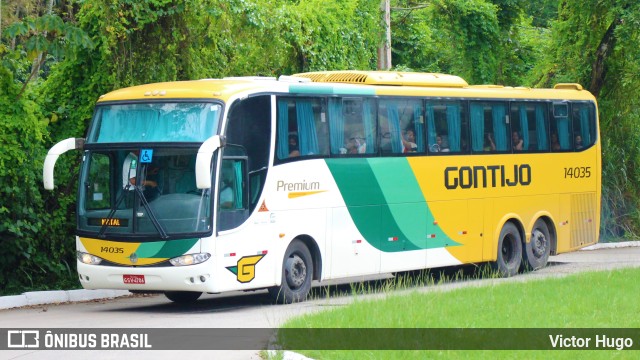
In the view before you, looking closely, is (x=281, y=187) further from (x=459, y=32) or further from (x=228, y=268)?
(x=459, y=32)

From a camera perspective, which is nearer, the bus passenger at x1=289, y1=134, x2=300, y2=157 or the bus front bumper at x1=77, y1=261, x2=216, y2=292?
the bus front bumper at x1=77, y1=261, x2=216, y2=292

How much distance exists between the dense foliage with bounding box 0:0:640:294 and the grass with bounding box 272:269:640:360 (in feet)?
20.2

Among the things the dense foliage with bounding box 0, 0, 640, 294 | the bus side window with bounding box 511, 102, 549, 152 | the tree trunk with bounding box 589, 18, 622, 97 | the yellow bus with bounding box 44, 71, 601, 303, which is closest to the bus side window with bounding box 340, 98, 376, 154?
the yellow bus with bounding box 44, 71, 601, 303

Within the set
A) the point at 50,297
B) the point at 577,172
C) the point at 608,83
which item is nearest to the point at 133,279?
the point at 50,297

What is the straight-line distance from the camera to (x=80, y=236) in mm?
17203

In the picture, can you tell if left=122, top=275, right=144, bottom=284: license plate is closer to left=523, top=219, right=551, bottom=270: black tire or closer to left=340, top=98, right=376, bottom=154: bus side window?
left=340, top=98, right=376, bottom=154: bus side window

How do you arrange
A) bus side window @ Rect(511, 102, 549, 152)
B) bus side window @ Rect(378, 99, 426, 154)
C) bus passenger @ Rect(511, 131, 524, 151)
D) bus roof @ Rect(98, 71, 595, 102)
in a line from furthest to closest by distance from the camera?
1. bus side window @ Rect(511, 102, 549, 152)
2. bus passenger @ Rect(511, 131, 524, 151)
3. bus side window @ Rect(378, 99, 426, 154)
4. bus roof @ Rect(98, 71, 595, 102)

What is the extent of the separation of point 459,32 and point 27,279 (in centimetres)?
1758

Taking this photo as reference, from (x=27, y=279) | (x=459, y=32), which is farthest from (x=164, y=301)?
(x=459, y=32)

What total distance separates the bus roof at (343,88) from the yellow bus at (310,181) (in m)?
0.04

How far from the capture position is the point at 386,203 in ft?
65.1

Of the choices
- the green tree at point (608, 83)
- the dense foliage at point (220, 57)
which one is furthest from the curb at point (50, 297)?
the green tree at point (608, 83)

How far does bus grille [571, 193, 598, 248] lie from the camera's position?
967 inches

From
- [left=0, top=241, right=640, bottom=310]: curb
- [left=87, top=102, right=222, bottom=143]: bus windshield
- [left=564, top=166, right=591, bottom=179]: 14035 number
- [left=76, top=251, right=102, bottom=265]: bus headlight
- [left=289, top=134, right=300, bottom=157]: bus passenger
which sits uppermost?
[left=87, top=102, right=222, bottom=143]: bus windshield
